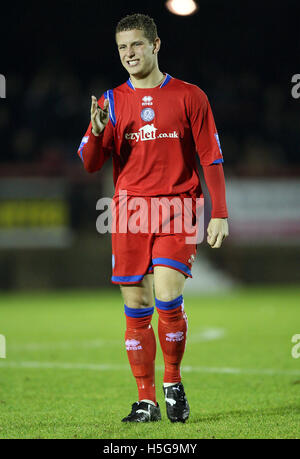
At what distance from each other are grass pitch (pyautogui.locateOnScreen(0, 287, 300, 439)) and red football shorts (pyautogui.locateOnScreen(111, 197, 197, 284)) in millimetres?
832

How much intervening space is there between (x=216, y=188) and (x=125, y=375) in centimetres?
211

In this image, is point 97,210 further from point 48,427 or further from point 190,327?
point 48,427

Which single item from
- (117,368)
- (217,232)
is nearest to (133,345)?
(217,232)

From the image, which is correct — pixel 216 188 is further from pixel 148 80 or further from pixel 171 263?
pixel 148 80

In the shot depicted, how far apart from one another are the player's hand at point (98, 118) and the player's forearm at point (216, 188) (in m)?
0.65

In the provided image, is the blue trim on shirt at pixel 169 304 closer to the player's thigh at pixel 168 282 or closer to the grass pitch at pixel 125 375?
the player's thigh at pixel 168 282

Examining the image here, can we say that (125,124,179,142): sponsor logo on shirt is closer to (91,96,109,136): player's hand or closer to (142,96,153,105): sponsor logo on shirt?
(142,96,153,105): sponsor logo on shirt

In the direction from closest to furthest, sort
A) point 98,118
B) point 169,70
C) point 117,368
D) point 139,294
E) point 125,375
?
point 98,118, point 139,294, point 125,375, point 117,368, point 169,70

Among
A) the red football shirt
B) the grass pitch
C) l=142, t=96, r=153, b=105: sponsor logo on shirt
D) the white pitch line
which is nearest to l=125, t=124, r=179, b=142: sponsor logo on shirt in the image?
the red football shirt

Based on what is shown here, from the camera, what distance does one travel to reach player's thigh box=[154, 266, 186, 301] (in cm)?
425

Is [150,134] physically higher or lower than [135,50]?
lower

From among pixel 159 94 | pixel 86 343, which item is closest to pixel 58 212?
pixel 86 343

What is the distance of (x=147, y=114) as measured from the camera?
4375mm

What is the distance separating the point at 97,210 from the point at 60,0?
618 centimetres
